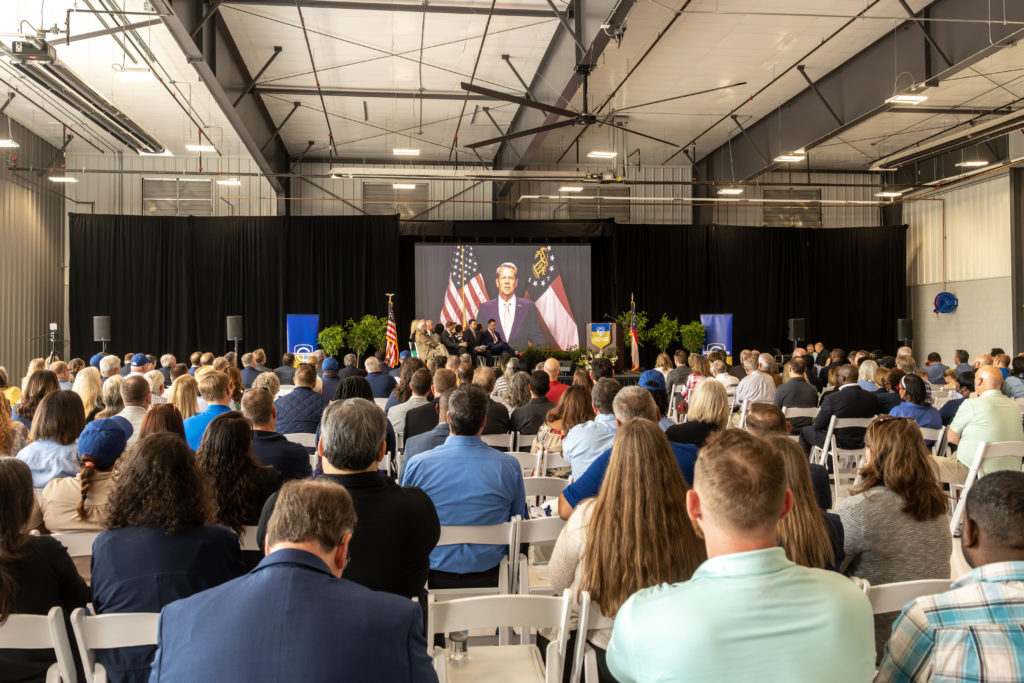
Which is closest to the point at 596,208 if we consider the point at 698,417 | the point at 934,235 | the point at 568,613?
the point at 934,235

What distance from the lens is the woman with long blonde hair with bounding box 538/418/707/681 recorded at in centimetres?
212

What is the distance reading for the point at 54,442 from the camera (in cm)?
373

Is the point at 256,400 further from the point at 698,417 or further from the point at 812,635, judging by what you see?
the point at 812,635

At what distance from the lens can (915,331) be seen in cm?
1878

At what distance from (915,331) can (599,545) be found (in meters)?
19.1

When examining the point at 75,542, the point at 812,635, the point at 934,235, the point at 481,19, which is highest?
the point at 481,19

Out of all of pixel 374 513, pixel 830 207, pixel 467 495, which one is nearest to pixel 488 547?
pixel 467 495

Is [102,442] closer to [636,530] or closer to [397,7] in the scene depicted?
[636,530]

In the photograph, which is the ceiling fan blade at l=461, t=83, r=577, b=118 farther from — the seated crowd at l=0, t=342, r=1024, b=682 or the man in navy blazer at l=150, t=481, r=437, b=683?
the man in navy blazer at l=150, t=481, r=437, b=683

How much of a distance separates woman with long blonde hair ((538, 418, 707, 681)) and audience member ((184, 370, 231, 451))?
9.92 ft

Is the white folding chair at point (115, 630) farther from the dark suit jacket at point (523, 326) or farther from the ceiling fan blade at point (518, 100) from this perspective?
the dark suit jacket at point (523, 326)

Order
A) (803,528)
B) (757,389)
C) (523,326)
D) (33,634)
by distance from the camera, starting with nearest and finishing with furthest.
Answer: (33,634) → (803,528) → (757,389) → (523,326)

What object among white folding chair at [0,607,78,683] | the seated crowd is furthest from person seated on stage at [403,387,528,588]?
white folding chair at [0,607,78,683]

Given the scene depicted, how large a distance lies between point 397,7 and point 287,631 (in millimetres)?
9645
